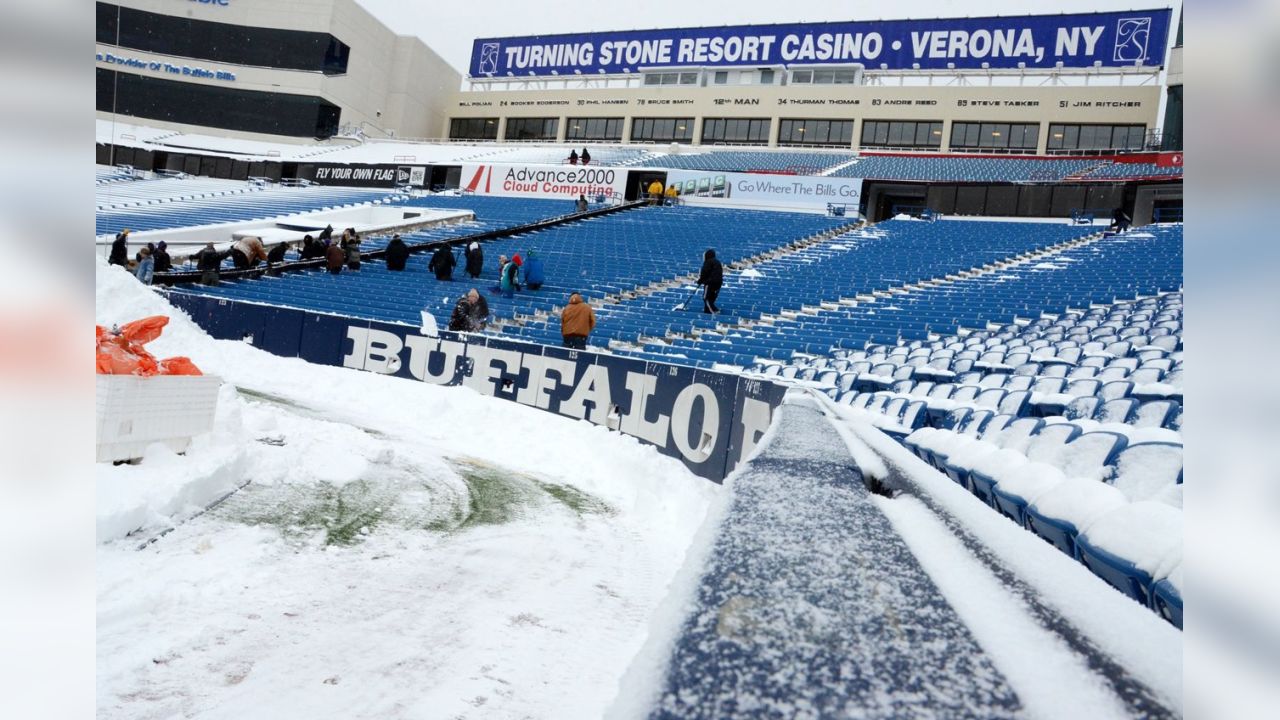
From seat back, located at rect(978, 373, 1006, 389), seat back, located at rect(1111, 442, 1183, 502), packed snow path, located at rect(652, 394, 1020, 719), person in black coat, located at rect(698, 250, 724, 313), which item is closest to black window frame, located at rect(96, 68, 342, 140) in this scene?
person in black coat, located at rect(698, 250, 724, 313)

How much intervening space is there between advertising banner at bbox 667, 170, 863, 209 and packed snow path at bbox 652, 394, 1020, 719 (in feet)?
87.0

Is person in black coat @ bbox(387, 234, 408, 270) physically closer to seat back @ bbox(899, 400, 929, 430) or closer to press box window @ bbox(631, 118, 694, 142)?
seat back @ bbox(899, 400, 929, 430)

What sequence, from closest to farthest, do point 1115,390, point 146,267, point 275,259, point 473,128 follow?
point 1115,390 → point 146,267 → point 275,259 → point 473,128

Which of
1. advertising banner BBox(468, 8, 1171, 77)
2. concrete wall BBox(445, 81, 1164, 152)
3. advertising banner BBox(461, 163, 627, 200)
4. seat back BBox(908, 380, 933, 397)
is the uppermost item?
advertising banner BBox(468, 8, 1171, 77)

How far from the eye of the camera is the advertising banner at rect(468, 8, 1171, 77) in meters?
34.6

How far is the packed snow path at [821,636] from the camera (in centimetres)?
88

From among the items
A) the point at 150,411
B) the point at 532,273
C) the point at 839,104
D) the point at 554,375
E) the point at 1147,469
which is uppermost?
the point at 839,104

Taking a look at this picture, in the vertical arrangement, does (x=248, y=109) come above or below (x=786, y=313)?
above

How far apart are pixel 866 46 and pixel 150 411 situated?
39.2m

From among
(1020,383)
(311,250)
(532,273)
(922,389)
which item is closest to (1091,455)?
(1020,383)

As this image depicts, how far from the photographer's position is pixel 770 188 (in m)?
28.4

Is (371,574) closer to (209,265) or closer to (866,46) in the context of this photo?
Result: (209,265)
